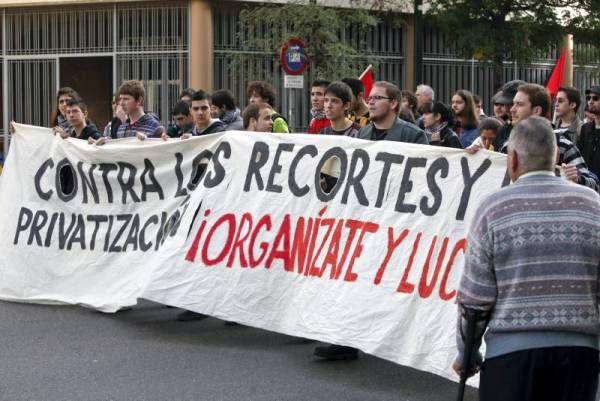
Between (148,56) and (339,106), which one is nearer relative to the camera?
(339,106)

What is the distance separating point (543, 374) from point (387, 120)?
428cm

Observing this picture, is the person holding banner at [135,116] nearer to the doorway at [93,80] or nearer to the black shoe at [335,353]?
the black shoe at [335,353]

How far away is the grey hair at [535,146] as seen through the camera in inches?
188

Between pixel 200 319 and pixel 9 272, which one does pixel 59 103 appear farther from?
pixel 200 319

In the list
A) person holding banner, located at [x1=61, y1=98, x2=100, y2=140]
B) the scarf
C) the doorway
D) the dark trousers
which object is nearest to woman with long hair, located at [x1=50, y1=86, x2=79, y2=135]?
person holding banner, located at [x1=61, y1=98, x2=100, y2=140]

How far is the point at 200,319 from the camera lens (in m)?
10.2

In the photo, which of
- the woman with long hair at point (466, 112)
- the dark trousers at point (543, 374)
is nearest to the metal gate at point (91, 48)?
the woman with long hair at point (466, 112)

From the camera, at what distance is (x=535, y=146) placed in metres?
4.79

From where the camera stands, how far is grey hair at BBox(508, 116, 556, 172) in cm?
479

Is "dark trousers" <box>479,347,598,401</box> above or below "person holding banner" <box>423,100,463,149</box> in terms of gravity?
below

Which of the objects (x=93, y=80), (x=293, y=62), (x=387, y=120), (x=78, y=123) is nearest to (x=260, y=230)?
(x=387, y=120)

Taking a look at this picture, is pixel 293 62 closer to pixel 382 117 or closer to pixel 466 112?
pixel 466 112

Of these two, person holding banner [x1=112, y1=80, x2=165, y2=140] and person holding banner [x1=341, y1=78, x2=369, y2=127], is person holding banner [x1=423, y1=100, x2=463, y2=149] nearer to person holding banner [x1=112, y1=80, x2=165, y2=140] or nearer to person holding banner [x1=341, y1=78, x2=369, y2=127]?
person holding banner [x1=341, y1=78, x2=369, y2=127]

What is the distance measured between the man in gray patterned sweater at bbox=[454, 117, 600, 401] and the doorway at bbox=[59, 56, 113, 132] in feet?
74.0
